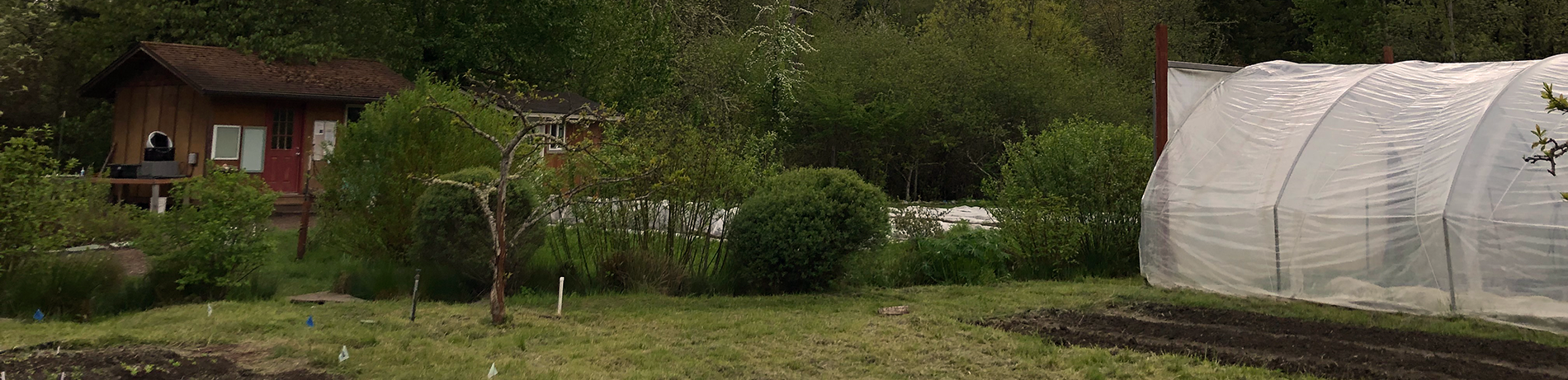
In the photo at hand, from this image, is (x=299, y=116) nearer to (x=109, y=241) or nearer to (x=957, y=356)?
(x=109, y=241)

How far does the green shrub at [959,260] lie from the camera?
448 inches

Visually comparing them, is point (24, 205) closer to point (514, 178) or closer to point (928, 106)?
point (514, 178)

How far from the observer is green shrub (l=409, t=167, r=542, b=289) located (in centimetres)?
895

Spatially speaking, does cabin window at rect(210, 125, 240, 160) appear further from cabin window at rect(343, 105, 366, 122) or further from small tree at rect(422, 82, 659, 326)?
small tree at rect(422, 82, 659, 326)

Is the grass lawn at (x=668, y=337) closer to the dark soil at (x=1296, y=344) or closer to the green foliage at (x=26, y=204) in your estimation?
the dark soil at (x=1296, y=344)

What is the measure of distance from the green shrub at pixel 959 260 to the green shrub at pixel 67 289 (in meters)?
7.31

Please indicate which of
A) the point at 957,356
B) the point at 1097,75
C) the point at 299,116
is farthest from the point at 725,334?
the point at 1097,75

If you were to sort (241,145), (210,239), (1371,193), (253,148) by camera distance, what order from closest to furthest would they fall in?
(210,239) < (1371,193) < (241,145) < (253,148)

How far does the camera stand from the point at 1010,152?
1265 centimetres

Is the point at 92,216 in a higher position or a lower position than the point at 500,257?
higher

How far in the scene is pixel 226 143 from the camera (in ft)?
57.3

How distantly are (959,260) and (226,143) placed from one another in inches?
500

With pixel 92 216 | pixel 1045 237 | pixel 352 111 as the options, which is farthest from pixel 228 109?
pixel 1045 237

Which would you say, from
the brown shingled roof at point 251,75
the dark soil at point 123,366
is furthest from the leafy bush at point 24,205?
the brown shingled roof at point 251,75
